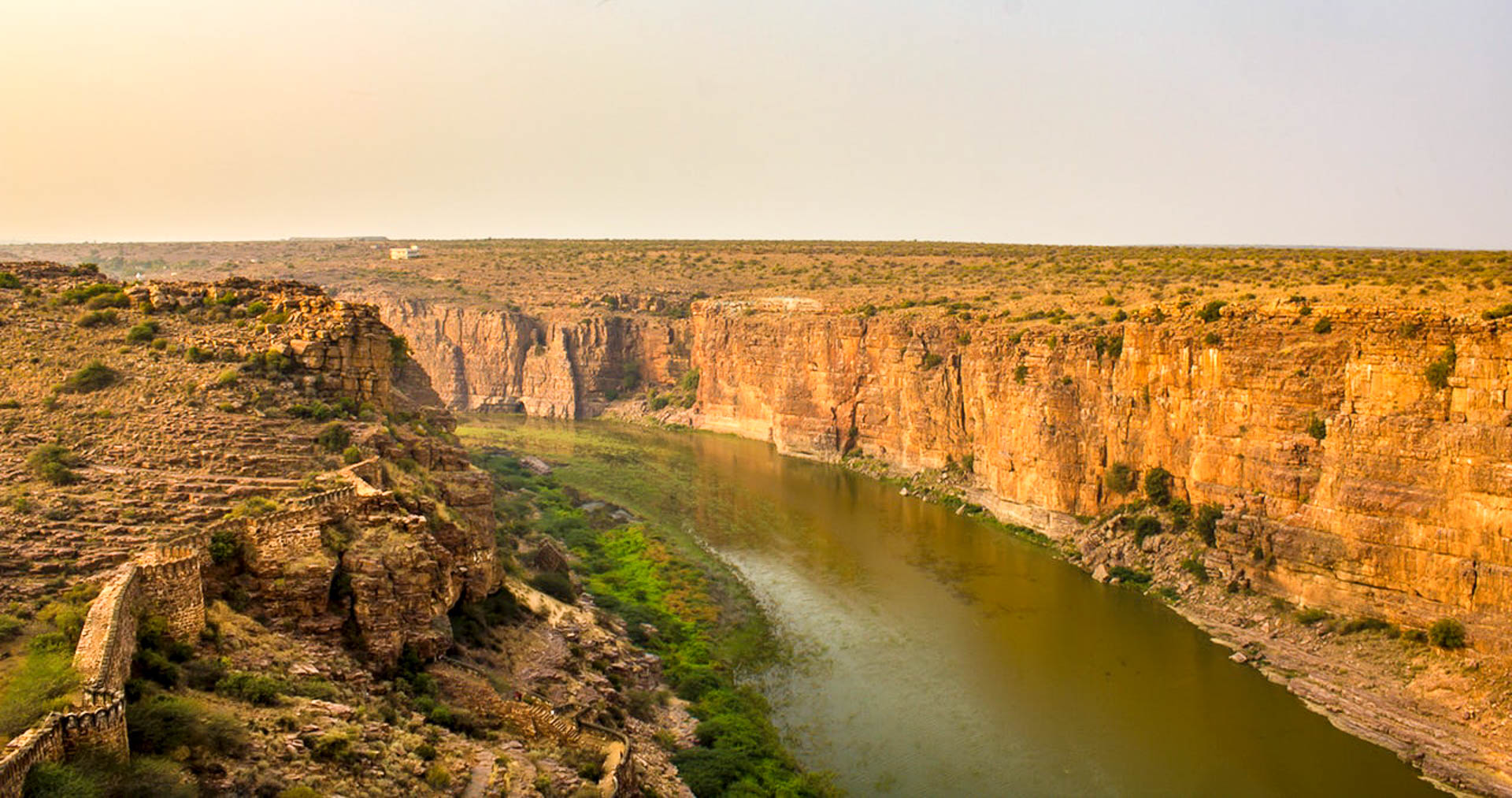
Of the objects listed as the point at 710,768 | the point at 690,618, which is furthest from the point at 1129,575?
the point at 710,768

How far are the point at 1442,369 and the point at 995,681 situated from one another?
1463cm

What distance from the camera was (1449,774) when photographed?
22.6 metres

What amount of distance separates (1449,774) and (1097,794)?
8034 mm

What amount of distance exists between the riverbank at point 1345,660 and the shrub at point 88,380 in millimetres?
30041

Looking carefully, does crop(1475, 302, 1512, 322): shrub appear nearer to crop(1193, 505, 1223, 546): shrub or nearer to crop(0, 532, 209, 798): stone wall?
crop(1193, 505, 1223, 546): shrub

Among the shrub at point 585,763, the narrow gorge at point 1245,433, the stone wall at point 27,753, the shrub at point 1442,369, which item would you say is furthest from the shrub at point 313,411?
the shrub at point 1442,369

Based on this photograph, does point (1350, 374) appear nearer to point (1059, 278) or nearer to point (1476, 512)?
point (1476, 512)

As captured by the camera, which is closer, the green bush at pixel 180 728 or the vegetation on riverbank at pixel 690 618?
the green bush at pixel 180 728

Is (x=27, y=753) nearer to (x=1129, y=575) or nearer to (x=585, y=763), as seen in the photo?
(x=585, y=763)

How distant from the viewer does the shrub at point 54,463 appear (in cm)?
1734

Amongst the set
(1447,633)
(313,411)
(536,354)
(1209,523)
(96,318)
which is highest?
(96,318)

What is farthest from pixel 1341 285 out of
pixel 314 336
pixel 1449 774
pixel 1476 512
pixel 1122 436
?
pixel 314 336

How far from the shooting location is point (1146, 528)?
36.8 metres

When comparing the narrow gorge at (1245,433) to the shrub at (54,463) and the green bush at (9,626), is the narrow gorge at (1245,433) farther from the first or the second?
the shrub at (54,463)
